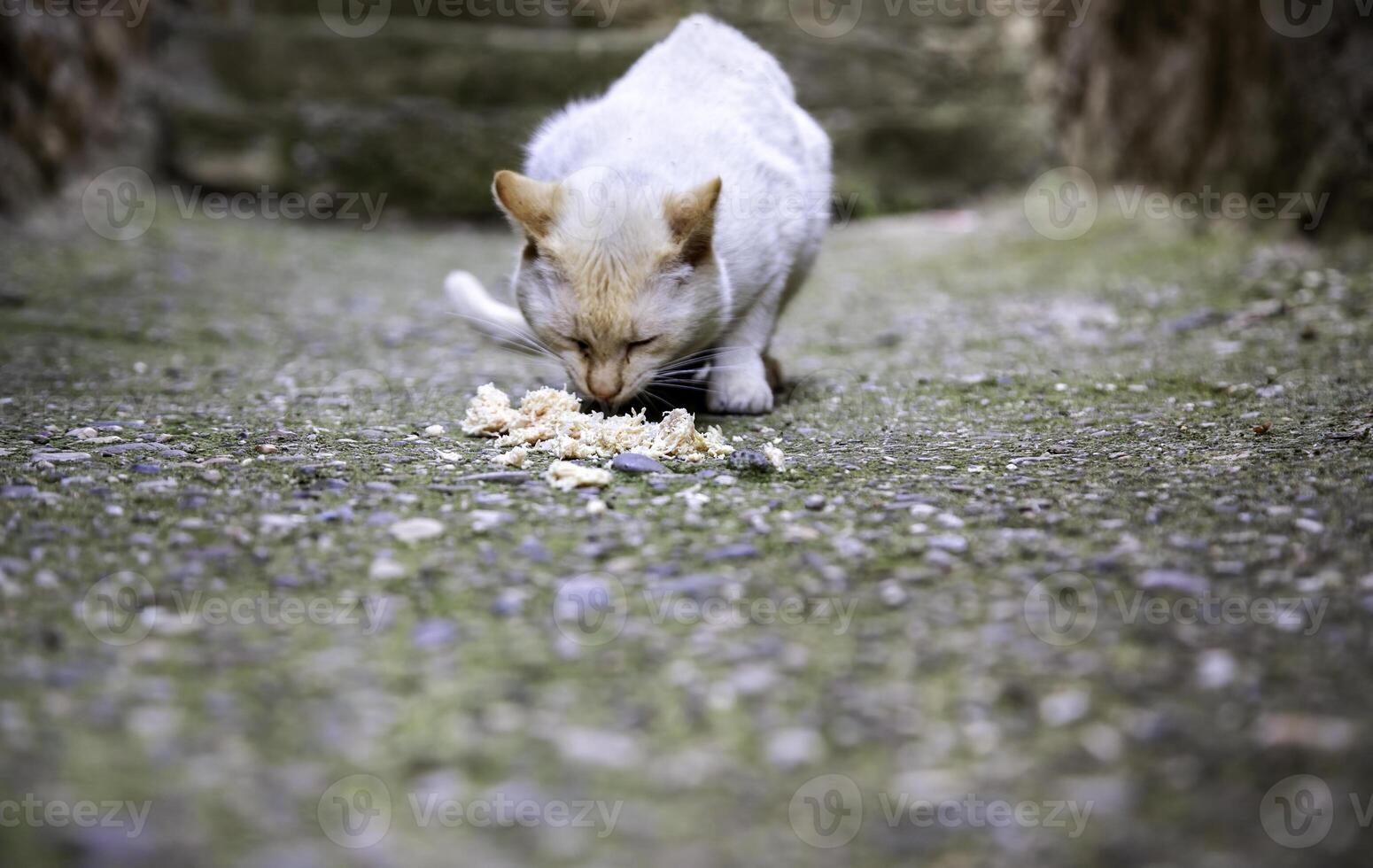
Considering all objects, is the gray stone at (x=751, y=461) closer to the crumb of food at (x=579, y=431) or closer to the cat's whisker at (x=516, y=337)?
the crumb of food at (x=579, y=431)

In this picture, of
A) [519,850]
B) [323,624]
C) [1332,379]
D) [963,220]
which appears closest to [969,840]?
[519,850]

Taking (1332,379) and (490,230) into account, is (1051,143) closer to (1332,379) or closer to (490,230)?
(490,230)

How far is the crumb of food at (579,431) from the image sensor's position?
2.52 m

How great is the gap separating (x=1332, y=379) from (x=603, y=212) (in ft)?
6.89

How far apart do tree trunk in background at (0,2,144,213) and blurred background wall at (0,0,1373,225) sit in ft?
0.04

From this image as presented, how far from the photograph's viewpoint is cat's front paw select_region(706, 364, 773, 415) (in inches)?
122

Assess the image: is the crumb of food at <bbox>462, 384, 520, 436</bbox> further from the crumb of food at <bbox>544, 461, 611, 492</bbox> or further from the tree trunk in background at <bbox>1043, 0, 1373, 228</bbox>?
the tree trunk in background at <bbox>1043, 0, 1373, 228</bbox>

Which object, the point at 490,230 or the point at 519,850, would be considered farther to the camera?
the point at 490,230

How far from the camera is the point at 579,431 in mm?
2611

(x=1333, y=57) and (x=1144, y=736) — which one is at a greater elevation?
(x=1333, y=57)

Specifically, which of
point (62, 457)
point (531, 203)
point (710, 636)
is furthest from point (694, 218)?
point (62, 457)

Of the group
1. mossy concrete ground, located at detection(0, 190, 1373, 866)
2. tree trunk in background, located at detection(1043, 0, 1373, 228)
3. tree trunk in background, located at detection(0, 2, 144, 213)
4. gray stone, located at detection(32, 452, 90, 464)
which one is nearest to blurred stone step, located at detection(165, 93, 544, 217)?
tree trunk in background, located at detection(0, 2, 144, 213)

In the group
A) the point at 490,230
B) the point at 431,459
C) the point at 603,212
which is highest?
the point at 603,212

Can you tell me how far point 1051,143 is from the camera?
272 inches
